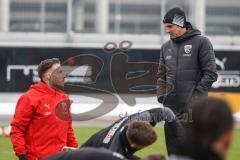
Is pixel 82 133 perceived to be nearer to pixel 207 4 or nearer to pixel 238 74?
pixel 238 74

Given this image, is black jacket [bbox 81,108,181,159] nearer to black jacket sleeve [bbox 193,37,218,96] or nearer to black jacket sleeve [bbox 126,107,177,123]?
black jacket sleeve [bbox 126,107,177,123]

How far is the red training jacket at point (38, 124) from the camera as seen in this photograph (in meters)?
6.47

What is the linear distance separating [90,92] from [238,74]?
13.1 ft

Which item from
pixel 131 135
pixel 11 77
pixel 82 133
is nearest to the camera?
pixel 131 135

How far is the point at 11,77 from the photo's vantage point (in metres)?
18.7

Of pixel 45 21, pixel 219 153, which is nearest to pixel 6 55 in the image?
pixel 45 21

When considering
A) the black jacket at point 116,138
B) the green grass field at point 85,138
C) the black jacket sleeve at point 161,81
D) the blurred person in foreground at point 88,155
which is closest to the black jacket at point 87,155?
the blurred person in foreground at point 88,155

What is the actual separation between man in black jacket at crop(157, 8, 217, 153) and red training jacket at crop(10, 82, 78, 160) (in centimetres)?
130

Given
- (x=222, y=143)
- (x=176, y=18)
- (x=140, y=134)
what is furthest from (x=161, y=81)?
(x=222, y=143)

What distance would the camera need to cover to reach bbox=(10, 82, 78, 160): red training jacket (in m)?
6.47

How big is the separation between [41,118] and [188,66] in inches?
65.9

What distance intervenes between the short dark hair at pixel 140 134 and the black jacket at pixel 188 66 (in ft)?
8.31

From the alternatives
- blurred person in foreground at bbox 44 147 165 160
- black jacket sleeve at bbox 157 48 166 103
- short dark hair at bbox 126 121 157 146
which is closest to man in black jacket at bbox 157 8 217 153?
black jacket sleeve at bbox 157 48 166 103

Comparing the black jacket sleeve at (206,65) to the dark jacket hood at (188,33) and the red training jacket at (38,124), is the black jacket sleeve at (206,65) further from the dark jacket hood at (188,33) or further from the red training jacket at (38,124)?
the red training jacket at (38,124)
